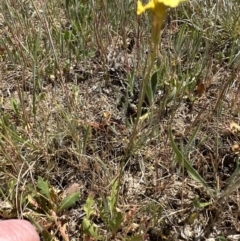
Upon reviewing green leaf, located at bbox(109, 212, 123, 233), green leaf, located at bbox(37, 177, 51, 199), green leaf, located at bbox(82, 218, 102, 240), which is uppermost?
green leaf, located at bbox(37, 177, 51, 199)

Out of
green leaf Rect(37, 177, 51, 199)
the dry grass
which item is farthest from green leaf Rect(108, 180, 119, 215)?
green leaf Rect(37, 177, 51, 199)

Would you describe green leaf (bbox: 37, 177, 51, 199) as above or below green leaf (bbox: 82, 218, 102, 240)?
above

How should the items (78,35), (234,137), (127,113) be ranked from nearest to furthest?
(234,137), (127,113), (78,35)

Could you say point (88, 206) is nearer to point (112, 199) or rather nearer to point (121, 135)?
point (112, 199)

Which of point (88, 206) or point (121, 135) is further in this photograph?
point (121, 135)

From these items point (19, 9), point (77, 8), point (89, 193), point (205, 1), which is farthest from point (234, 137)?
point (19, 9)

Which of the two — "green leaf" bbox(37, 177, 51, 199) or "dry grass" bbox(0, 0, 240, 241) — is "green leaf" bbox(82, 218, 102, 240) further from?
"green leaf" bbox(37, 177, 51, 199)

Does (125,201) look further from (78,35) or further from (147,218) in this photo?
(78,35)

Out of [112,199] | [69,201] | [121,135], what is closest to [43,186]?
[69,201]

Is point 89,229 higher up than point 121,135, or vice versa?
point 121,135
